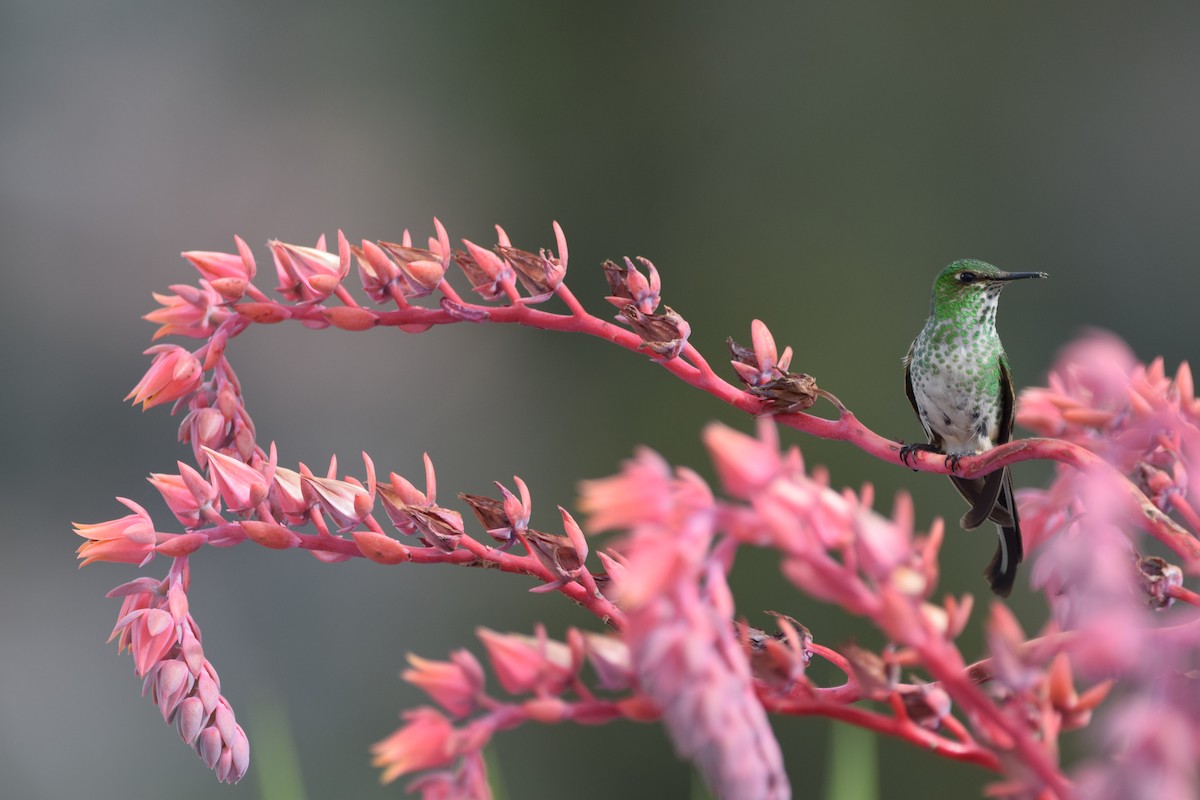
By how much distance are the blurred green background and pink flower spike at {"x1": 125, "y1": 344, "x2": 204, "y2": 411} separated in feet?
3.14

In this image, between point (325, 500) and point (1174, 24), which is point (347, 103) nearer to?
point (1174, 24)

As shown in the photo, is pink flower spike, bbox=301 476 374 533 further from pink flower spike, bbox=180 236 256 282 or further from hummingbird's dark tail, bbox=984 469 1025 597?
hummingbird's dark tail, bbox=984 469 1025 597

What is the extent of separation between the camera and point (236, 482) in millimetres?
273

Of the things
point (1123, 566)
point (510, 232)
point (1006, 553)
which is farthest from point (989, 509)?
point (510, 232)

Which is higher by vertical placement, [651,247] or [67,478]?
[651,247]

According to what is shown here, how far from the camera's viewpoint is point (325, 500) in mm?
281

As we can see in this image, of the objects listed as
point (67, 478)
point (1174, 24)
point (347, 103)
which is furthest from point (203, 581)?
point (1174, 24)

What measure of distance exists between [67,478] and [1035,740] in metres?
1.25

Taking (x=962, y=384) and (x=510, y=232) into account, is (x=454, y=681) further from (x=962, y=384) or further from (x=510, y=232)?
(x=510, y=232)

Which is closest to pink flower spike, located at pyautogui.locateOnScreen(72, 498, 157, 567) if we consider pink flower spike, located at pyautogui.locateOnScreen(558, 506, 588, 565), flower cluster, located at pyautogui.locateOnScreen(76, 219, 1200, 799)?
flower cluster, located at pyautogui.locateOnScreen(76, 219, 1200, 799)

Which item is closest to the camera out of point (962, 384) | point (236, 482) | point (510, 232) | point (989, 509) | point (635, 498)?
point (635, 498)

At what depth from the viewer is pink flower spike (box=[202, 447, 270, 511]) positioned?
0.27 meters

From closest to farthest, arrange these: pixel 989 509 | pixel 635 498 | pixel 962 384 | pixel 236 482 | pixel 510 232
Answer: pixel 635 498, pixel 236 482, pixel 989 509, pixel 962 384, pixel 510 232

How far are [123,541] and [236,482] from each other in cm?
3
